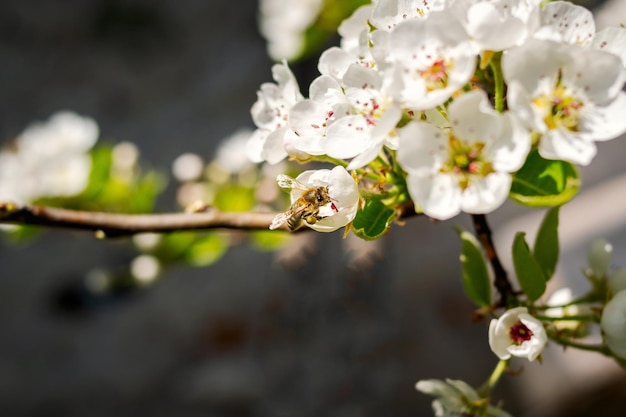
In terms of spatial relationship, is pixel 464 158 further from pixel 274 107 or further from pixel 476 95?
pixel 274 107

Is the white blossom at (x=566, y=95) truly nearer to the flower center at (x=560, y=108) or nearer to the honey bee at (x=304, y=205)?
the flower center at (x=560, y=108)

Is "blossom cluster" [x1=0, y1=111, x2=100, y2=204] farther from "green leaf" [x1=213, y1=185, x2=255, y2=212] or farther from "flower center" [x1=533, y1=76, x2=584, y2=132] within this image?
"flower center" [x1=533, y1=76, x2=584, y2=132]

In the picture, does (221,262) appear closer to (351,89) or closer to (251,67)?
(251,67)

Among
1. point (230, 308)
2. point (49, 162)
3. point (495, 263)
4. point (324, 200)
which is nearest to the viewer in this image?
point (324, 200)

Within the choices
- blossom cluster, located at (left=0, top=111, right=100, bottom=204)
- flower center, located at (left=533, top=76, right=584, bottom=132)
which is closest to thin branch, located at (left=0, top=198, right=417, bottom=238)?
flower center, located at (left=533, top=76, right=584, bottom=132)

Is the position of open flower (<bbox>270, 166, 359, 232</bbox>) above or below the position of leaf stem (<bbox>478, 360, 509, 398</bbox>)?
above

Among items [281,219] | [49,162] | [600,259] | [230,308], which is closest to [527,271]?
[600,259]

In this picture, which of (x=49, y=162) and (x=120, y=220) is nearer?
→ (x=120, y=220)
